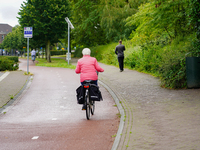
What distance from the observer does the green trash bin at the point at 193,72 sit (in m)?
9.73

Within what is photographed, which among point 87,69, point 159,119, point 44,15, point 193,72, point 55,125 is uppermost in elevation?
point 44,15

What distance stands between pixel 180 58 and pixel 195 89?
1.36 meters

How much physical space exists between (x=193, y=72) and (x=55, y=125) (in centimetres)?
563

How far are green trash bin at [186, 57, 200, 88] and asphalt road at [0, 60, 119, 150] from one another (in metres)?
2.89

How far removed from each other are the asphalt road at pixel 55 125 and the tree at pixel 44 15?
76.5 feet

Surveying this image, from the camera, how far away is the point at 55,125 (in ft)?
21.0

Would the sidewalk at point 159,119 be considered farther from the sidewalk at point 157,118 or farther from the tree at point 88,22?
the tree at point 88,22

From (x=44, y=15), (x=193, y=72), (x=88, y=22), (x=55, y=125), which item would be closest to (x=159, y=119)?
(x=55, y=125)

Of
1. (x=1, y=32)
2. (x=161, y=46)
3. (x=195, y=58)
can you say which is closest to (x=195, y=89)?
(x=195, y=58)

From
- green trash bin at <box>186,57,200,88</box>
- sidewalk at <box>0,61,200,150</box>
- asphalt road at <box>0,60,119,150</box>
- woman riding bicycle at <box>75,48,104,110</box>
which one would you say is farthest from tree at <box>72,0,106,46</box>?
woman riding bicycle at <box>75,48,104,110</box>

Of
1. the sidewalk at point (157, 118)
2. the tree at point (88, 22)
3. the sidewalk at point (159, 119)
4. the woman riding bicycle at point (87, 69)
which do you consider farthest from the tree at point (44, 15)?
the woman riding bicycle at point (87, 69)

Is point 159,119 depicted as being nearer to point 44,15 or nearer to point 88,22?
point 44,15

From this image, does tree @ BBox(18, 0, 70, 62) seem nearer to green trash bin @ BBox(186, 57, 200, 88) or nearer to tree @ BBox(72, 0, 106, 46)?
tree @ BBox(72, 0, 106, 46)

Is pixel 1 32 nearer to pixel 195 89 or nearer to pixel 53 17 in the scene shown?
pixel 53 17
